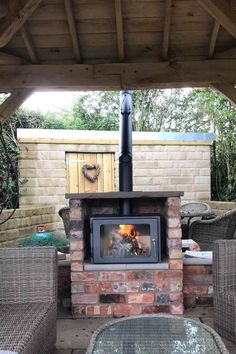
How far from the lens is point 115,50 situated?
442cm

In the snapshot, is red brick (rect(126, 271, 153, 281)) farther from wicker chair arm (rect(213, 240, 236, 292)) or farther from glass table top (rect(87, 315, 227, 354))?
glass table top (rect(87, 315, 227, 354))

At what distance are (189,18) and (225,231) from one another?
2466 mm

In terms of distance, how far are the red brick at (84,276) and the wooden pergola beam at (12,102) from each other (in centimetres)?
220

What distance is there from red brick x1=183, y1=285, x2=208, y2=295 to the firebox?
0.39 m

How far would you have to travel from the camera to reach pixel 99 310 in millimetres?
3131

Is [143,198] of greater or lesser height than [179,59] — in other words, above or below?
below

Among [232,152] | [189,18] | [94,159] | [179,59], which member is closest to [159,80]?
[179,59]

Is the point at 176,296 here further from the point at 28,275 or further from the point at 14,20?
the point at 14,20

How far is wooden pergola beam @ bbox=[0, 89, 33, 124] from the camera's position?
4504mm

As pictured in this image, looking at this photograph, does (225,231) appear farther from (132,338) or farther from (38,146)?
(38,146)

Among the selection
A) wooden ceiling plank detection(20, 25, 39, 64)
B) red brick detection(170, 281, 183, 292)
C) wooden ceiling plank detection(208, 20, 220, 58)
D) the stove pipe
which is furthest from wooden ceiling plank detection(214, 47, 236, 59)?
red brick detection(170, 281, 183, 292)

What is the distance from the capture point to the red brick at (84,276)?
3.15 meters

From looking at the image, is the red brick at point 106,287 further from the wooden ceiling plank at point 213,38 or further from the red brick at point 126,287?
the wooden ceiling plank at point 213,38

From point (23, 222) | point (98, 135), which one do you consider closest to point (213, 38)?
point (98, 135)
